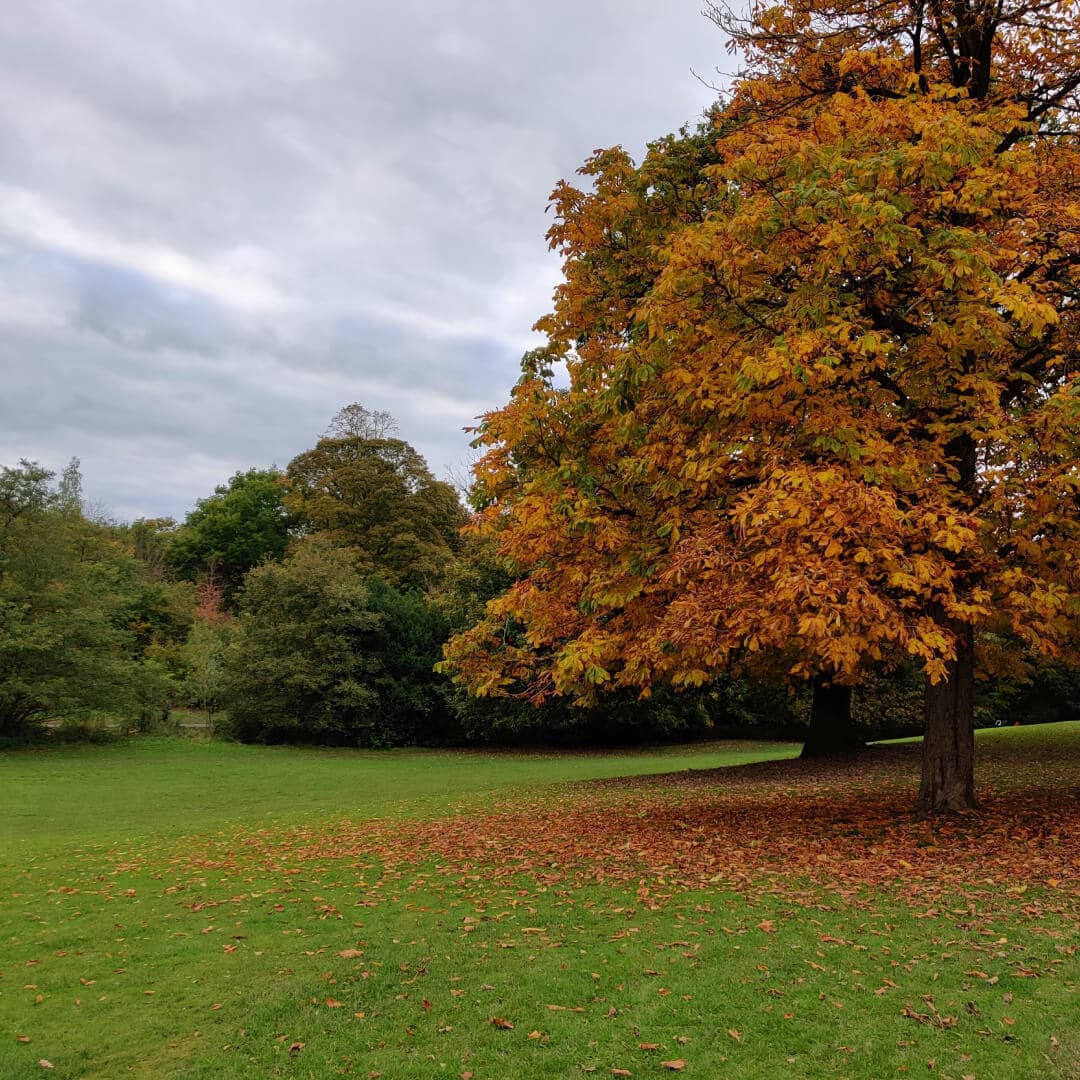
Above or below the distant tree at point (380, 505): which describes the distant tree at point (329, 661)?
below

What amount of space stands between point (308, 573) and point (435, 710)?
7671mm

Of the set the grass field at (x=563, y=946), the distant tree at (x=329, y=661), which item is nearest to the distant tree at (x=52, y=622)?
the distant tree at (x=329, y=661)

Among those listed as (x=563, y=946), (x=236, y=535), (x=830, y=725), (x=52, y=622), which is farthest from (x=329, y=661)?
(x=236, y=535)

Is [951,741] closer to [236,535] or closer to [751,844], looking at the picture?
[751,844]

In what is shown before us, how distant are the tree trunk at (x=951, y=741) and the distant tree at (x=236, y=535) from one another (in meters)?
56.5

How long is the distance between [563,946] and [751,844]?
3.99m

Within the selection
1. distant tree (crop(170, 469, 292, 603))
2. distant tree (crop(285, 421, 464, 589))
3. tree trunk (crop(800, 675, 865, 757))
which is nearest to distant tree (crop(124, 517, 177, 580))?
distant tree (crop(170, 469, 292, 603))

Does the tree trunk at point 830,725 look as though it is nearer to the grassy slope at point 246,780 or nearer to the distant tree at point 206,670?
the grassy slope at point 246,780

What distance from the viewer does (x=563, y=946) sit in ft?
19.6

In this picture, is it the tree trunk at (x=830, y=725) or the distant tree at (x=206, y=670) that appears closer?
the tree trunk at (x=830, y=725)

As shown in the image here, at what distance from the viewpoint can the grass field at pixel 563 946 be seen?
14.6 ft

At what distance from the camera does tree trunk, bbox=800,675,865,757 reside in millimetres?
20812

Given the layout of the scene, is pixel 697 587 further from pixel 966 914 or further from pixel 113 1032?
pixel 113 1032

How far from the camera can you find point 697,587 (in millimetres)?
7930
